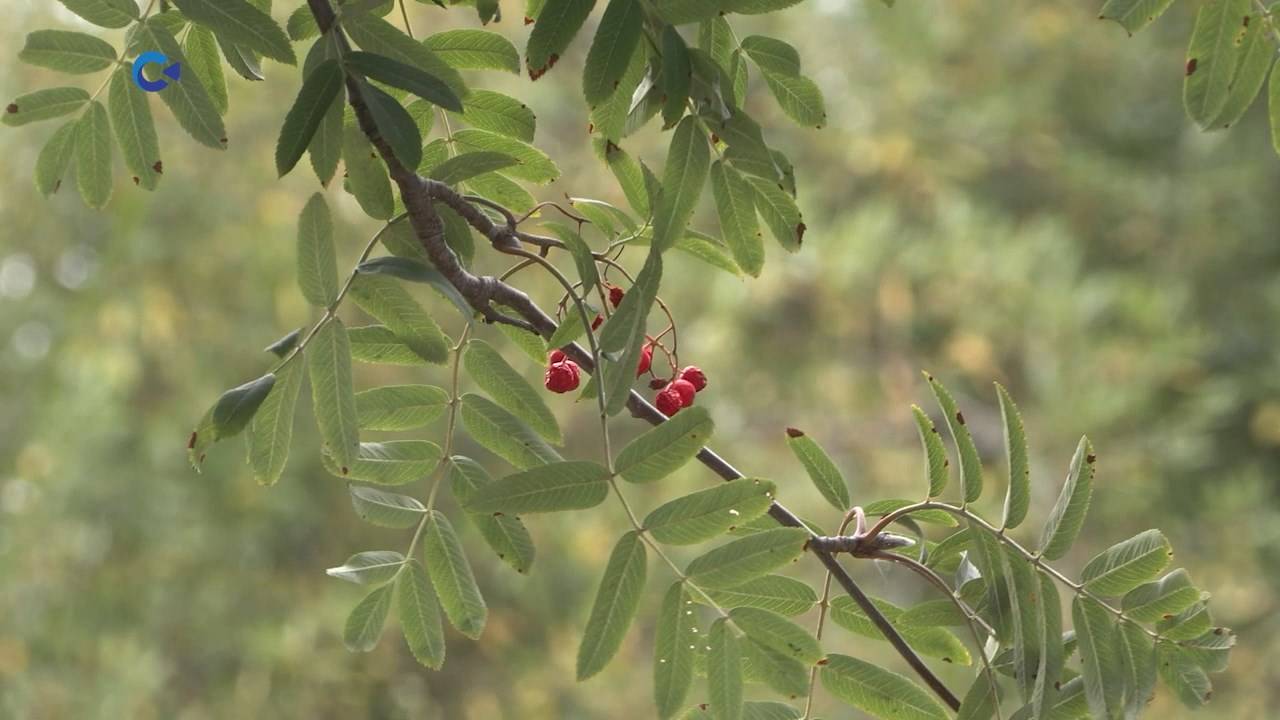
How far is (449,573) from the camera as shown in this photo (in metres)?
0.71

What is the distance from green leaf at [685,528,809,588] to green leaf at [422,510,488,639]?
4.6 inches

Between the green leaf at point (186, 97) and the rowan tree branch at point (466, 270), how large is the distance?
0.09 meters

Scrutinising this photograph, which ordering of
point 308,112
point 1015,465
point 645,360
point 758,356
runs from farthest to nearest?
point 758,356, point 645,360, point 1015,465, point 308,112

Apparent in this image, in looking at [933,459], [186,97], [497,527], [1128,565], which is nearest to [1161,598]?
[1128,565]

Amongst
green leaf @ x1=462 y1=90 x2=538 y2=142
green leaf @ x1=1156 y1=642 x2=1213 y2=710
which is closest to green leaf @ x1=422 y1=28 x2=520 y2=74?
green leaf @ x1=462 y1=90 x2=538 y2=142

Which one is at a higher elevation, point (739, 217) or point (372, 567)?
point (739, 217)

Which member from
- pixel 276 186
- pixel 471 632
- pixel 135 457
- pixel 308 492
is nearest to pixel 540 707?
pixel 308 492

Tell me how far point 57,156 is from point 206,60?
0.44ft

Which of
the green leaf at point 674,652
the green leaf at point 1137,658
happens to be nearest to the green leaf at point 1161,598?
the green leaf at point 1137,658

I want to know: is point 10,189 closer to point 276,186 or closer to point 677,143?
point 276,186

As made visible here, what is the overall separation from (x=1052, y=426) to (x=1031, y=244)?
71 cm

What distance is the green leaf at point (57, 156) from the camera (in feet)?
2.68

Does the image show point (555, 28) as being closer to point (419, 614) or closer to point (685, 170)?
point (685, 170)

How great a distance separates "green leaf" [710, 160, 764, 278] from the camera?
691mm
